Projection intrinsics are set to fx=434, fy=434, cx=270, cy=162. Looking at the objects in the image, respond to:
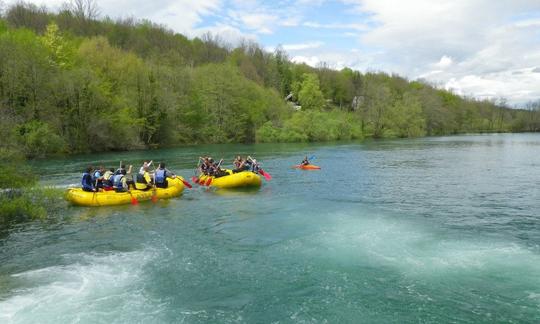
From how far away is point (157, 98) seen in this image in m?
51.5

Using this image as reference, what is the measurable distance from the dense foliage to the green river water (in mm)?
7459

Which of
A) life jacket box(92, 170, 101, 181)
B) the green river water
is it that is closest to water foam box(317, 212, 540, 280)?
the green river water

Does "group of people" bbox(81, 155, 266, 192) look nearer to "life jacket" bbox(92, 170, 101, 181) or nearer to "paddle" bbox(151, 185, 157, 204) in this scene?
"life jacket" bbox(92, 170, 101, 181)

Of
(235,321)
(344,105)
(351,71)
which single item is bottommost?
(235,321)

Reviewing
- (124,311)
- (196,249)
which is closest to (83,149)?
(196,249)

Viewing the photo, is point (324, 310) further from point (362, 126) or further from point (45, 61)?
point (362, 126)

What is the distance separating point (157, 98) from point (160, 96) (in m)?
0.54

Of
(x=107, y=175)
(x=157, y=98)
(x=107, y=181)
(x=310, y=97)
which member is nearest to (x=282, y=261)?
(x=107, y=181)

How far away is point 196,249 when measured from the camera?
1248 centimetres

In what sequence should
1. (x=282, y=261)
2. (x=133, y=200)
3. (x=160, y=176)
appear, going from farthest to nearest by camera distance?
(x=160, y=176)
(x=133, y=200)
(x=282, y=261)

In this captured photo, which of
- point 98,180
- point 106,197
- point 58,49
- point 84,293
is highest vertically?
point 58,49

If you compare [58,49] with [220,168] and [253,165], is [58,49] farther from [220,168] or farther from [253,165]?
[253,165]

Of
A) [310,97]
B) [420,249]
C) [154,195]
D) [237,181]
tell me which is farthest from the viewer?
[310,97]

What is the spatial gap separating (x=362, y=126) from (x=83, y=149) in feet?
173
